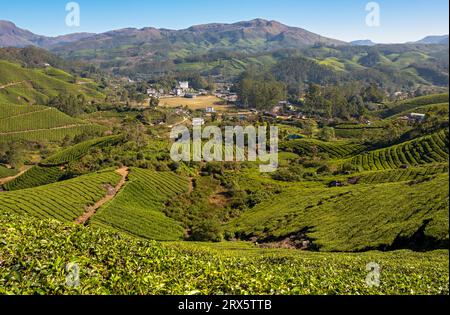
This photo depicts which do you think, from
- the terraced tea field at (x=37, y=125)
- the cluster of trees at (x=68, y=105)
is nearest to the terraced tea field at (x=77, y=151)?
the terraced tea field at (x=37, y=125)

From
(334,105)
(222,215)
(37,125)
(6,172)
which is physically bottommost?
(222,215)

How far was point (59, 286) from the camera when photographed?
30.9ft

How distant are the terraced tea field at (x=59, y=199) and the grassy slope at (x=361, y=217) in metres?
20.0

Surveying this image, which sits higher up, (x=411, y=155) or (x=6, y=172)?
(x=411, y=155)

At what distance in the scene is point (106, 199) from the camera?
2045 inches

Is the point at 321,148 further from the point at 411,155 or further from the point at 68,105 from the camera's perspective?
the point at 68,105

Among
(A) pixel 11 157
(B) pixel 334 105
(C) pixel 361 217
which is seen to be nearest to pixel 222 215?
(C) pixel 361 217

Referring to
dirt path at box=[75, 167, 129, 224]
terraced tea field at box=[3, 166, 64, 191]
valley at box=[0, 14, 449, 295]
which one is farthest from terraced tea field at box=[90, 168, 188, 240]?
terraced tea field at box=[3, 166, 64, 191]

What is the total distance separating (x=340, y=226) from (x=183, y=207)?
2907 cm

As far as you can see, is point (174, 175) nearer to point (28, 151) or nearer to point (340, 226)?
point (340, 226)

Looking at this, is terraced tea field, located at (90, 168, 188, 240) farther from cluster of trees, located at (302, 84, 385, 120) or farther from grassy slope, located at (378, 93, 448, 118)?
grassy slope, located at (378, 93, 448, 118)

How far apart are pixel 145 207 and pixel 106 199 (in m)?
5.89

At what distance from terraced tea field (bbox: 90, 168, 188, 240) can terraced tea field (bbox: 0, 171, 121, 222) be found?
9.81 feet
